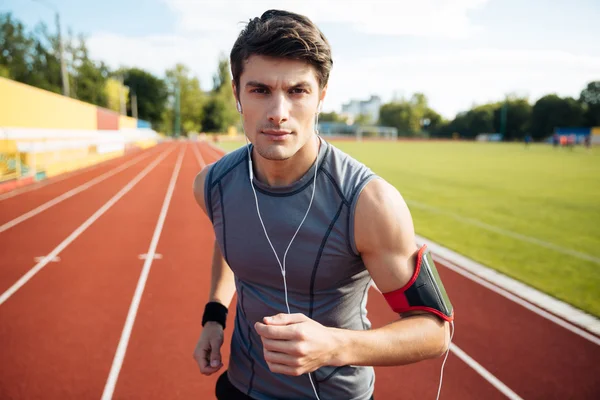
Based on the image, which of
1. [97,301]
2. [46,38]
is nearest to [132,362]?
[97,301]

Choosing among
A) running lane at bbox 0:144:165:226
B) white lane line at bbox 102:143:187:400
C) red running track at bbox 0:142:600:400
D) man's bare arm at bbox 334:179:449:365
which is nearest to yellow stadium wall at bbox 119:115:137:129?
running lane at bbox 0:144:165:226

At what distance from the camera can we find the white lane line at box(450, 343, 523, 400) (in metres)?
3.49

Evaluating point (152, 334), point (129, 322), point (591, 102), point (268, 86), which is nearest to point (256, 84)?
point (268, 86)

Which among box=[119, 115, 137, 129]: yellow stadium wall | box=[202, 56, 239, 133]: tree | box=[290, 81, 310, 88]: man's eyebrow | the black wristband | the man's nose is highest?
box=[202, 56, 239, 133]: tree

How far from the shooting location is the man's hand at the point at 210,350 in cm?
160

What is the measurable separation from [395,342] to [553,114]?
83318mm

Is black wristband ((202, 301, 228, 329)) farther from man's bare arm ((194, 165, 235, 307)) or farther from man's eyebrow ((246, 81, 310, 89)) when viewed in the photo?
man's eyebrow ((246, 81, 310, 89))

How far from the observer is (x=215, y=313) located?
177 cm

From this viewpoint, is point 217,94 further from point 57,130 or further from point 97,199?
point 97,199

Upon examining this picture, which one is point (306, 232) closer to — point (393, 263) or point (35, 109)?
point (393, 263)

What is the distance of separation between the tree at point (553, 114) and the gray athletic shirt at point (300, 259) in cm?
8256

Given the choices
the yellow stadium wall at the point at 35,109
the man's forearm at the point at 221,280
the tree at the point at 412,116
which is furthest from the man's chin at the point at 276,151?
the tree at the point at 412,116

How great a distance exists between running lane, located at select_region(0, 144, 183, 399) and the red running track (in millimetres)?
14

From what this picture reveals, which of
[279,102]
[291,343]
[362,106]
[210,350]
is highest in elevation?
[362,106]
